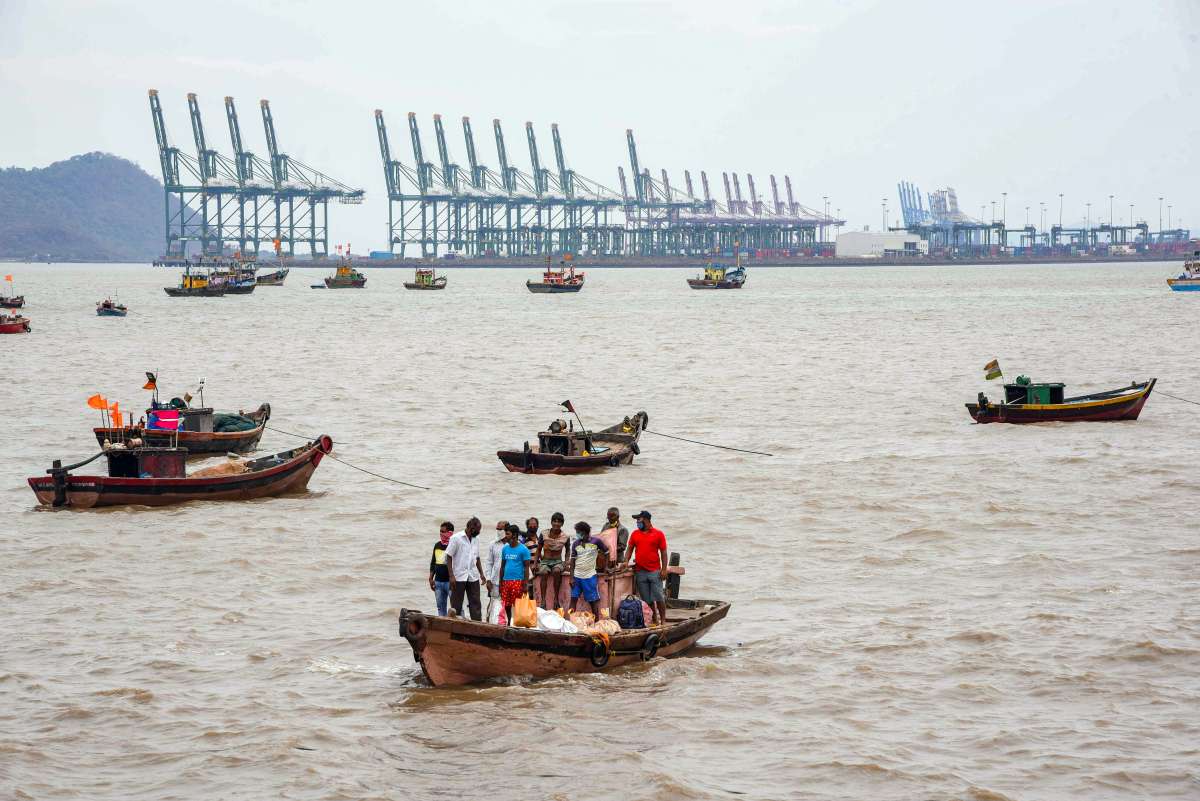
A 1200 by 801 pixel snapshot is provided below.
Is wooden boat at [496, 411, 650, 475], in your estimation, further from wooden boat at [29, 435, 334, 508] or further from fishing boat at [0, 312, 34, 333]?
fishing boat at [0, 312, 34, 333]

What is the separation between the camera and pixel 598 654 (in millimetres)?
15281

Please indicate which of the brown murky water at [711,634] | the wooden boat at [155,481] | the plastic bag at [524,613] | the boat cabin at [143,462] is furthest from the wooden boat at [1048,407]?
the plastic bag at [524,613]

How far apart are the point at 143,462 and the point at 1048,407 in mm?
21222

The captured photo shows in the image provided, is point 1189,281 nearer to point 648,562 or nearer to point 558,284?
point 558,284

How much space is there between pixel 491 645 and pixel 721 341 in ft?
196

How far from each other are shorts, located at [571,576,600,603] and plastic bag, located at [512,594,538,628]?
25.1 inches

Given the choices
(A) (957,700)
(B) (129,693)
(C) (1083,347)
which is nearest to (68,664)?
(B) (129,693)

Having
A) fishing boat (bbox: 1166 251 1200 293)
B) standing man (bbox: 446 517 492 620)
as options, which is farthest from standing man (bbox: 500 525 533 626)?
fishing boat (bbox: 1166 251 1200 293)

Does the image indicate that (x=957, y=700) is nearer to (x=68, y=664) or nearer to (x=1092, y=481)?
(x=68, y=664)

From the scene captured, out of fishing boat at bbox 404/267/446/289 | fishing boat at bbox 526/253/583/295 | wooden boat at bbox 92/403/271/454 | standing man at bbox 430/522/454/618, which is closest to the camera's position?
standing man at bbox 430/522/454/618

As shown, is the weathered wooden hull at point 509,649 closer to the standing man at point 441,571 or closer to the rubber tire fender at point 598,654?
the rubber tire fender at point 598,654

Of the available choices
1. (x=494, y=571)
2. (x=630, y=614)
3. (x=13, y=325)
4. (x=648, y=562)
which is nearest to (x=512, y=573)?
(x=494, y=571)

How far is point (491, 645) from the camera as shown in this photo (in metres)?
14.8

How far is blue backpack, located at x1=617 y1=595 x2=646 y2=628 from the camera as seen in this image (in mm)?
15703
